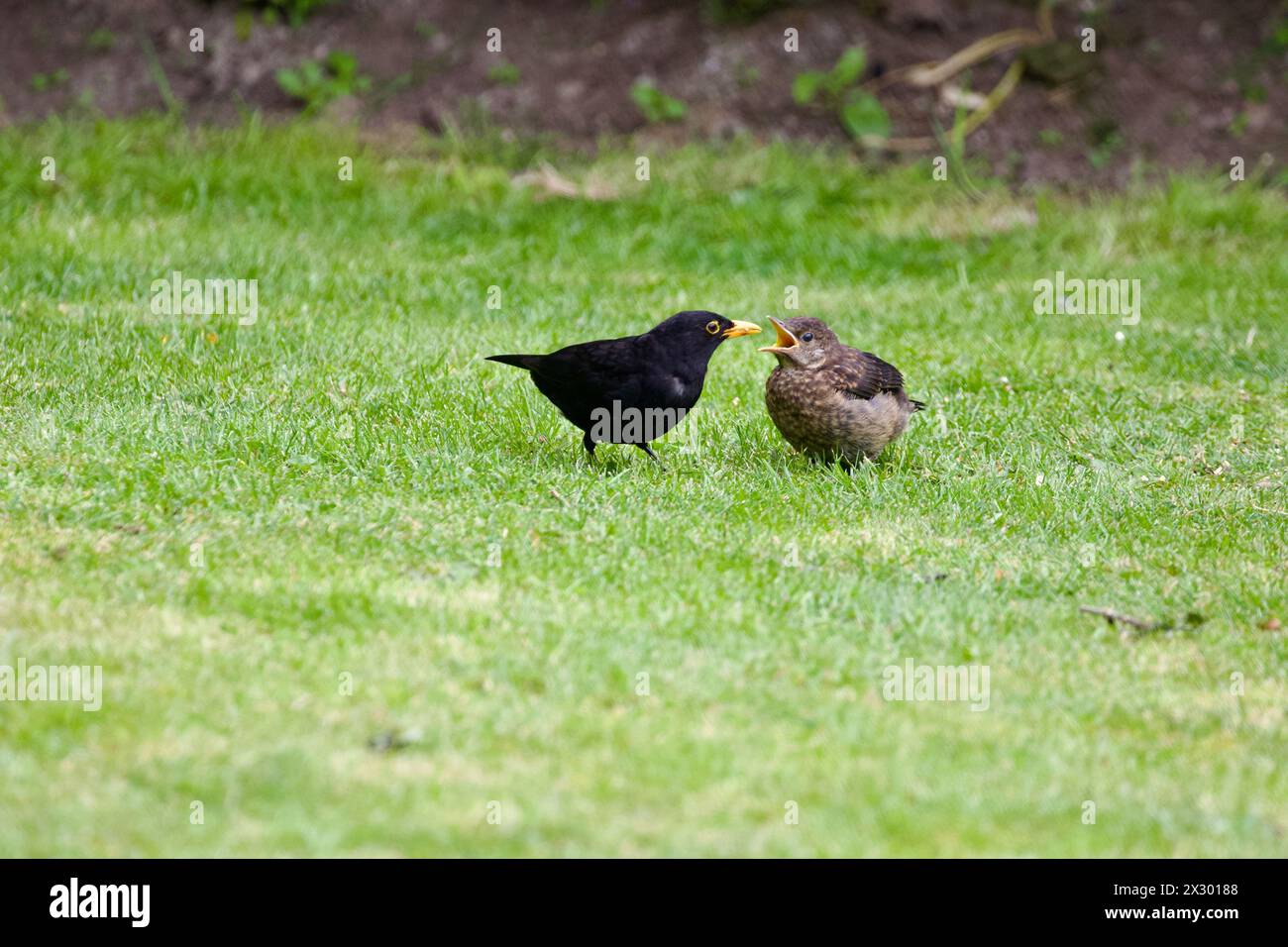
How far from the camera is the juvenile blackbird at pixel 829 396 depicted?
6.82 m

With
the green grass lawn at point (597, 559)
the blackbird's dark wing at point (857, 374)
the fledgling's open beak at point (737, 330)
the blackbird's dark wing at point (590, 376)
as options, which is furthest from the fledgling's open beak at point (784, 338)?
the blackbird's dark wing at point (590, 376)

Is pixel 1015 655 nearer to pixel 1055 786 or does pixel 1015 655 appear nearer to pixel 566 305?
pixel 1055 786

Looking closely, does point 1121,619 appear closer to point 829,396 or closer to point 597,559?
point 829,396

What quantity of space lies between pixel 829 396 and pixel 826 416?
0.09 metres

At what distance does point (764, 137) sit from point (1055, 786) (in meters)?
10.1

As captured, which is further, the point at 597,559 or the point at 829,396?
the point at 829,396

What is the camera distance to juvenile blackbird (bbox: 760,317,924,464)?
22.4ft

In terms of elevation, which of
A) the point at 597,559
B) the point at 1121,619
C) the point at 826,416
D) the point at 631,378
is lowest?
the point at 1121,619

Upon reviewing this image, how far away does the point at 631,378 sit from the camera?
6.63 meters

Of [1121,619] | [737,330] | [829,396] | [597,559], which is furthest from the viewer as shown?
[737,330]

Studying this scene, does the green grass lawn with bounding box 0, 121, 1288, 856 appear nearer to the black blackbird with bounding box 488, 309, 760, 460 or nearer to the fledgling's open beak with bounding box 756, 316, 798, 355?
the black blackbird with bounding box 488, 309, 760, 460

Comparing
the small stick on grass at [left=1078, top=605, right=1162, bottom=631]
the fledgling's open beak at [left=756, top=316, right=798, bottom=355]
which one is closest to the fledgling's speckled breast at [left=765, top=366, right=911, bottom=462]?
the fledgling's open beak at [left=756, top=316, right=798, bottom=355]

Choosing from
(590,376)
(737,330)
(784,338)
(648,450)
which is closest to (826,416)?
(784,338)

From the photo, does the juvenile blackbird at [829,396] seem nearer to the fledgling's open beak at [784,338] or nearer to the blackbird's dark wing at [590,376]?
the fledgling's open beak at [784,338]
